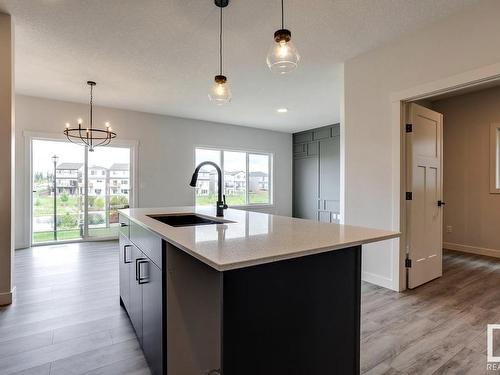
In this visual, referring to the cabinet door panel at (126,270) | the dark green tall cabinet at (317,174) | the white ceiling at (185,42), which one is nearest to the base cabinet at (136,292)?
the cabinet door panel at (126,270)

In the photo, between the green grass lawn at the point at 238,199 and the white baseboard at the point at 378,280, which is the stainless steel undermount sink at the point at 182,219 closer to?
the white baseboard at the point at 378,280

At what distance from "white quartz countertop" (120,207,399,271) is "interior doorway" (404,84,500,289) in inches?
79.2

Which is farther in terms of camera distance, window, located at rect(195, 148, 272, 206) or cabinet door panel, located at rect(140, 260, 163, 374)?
window, located at rect(195, 148, 272, 206)

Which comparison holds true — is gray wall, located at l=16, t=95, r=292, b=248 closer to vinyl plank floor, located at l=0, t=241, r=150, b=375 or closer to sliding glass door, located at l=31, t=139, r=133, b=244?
sliding glass door, located at l=31, t=139, r=133, b=244

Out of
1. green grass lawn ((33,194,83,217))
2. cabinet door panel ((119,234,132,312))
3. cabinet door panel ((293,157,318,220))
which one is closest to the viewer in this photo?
cabinet door panel ((119,234,132,312))

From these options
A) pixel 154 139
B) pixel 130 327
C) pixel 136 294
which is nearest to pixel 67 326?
pixel 130 327

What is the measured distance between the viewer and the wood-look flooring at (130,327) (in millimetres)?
1766

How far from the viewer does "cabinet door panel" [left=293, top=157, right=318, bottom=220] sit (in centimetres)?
741

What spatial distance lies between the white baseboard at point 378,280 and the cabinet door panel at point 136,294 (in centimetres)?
246

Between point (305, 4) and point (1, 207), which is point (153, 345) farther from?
point (305, 4)

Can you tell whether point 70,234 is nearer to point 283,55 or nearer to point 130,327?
point 130,327

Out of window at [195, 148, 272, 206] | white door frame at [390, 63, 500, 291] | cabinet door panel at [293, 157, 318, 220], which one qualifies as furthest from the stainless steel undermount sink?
cabinet door panel at [293, 157, 318, 220]

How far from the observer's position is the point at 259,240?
1.27 m

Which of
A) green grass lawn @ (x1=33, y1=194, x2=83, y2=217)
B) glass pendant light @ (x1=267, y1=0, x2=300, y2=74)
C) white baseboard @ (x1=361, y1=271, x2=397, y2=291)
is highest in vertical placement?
glass pendant light @ (x1=267, y1=0, x2=300, y2=74)
